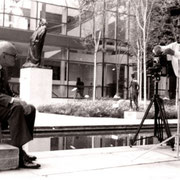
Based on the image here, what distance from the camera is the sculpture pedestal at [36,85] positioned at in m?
20.8

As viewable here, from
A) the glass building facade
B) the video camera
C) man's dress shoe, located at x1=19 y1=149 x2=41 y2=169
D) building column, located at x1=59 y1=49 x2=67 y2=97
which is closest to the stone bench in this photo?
man's dress shoe, located at x1=19 y1=149 x2=41 y2=169

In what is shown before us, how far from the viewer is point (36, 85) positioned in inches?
826

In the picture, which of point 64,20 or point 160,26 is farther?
point 64,20

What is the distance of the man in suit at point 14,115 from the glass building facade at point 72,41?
78.1 feet

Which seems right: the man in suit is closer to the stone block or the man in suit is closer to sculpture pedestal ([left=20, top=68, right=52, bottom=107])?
the stone block

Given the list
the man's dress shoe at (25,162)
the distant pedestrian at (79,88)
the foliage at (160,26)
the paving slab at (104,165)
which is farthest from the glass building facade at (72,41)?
the man's dress shoe at (25,162)

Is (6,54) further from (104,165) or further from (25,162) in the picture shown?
(104,165)

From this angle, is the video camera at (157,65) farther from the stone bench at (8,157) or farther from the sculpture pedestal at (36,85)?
the sculpture pedestal at (36,85)

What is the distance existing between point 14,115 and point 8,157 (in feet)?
1.71

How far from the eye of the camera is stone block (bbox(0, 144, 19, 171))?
4611 millimetres

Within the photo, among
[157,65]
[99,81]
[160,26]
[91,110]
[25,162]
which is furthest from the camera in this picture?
[99,81]

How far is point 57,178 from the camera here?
14.1 ft

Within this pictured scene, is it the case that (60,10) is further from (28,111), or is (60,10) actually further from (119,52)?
(28,111)

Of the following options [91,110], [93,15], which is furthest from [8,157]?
[93,15]
